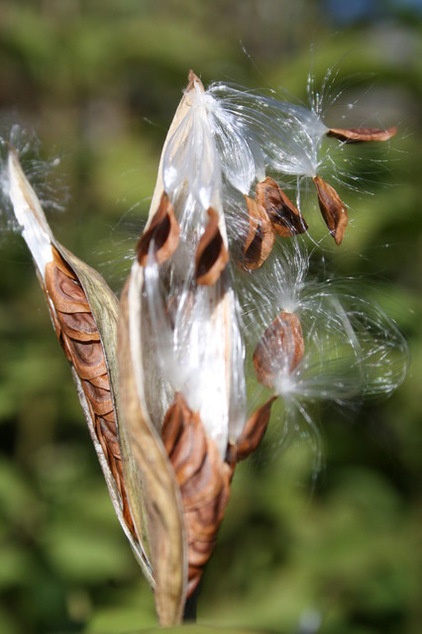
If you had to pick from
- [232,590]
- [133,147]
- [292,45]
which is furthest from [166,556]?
[292,45]

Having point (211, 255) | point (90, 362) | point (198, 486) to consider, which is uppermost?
point (211, 255)

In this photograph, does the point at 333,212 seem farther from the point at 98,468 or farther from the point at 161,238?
the point at 98,468

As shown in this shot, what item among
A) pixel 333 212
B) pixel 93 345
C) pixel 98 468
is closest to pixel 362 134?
pixel 333 212

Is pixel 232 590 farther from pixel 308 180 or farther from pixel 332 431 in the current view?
pixel 308 180

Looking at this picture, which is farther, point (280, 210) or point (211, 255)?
point (280, 210)

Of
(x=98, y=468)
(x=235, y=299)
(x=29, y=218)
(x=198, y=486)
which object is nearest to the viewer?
(x=198, y=486)

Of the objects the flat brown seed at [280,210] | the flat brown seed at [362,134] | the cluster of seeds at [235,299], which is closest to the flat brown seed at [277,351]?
the cluster of seeds at [235,299]

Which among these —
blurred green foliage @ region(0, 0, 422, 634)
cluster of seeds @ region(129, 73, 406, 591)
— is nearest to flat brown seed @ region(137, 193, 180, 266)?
cluster of seeds @ region(129, 73, 406, 591)
